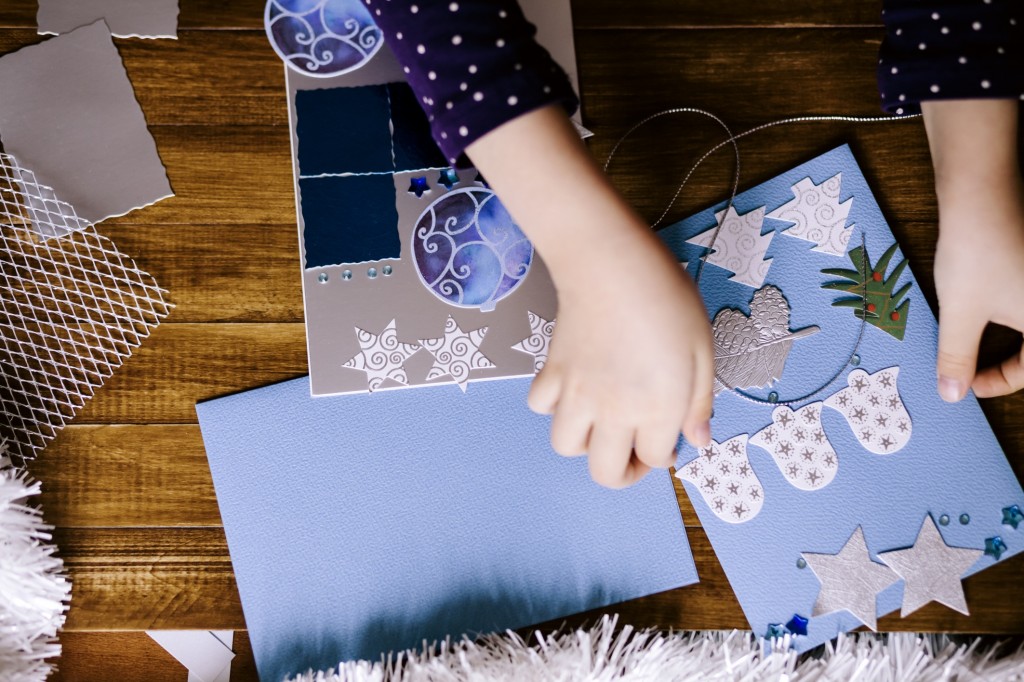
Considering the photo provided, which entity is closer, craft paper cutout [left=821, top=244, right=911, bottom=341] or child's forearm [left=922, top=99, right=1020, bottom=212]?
child's forearm [left=922, top=99, right=1020, bottom=212]

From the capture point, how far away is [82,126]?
0.75m

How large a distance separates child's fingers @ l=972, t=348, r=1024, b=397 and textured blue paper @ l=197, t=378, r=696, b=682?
322 millimetres

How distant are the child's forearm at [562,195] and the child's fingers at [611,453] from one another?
0.39 feet

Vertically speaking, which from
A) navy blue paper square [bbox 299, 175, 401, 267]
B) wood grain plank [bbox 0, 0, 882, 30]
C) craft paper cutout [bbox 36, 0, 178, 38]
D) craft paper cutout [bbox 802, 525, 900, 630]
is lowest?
craft paper cutout [bbox 802, 525, 900, 630]

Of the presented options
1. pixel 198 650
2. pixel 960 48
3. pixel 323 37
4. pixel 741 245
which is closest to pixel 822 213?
pixel 741 245

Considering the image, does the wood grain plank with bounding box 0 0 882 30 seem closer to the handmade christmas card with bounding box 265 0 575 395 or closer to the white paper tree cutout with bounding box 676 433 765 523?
the handmade christmas card with bounding box 265 0 575 395

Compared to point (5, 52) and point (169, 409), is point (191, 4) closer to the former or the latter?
point (5, 52)

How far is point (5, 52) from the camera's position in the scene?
0.75m

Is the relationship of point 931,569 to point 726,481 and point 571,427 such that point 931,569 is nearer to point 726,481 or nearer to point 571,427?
point 726,481

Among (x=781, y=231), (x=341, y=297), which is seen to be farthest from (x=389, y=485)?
(x=781, y=231)

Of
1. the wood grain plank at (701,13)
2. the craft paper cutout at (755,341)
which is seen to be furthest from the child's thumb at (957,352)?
the wood grain plank at (701,13)

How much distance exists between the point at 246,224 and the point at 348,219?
0.34 ft

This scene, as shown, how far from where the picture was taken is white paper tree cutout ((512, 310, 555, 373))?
0.74 m

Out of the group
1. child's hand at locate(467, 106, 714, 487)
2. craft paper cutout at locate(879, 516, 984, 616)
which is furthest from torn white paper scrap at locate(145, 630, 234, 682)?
craft paper cutout at locate(879, 516, 984, 616)
